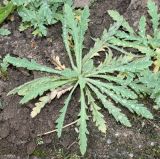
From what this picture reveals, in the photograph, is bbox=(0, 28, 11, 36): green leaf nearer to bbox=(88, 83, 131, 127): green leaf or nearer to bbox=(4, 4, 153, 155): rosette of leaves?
bbox=(4, 4, 153, 155): rosette of leaves

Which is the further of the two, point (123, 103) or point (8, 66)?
point (8, 66)

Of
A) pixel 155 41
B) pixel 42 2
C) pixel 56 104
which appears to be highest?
pixel 42 2

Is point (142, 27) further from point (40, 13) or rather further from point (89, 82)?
point (40, 13)

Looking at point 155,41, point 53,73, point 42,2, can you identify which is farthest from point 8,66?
point 155,41

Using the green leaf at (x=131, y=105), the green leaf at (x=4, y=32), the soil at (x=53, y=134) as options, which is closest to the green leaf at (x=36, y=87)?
the soil at (x=53, y=134)

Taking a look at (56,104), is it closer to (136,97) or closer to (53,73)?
(53,73)

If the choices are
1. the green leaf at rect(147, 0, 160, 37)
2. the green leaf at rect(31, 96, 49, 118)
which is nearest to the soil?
the green leaf at rect(31, 96, 49, 118)

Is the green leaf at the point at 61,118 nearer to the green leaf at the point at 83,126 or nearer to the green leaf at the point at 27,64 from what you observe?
the green leaf at the point at 83,126
